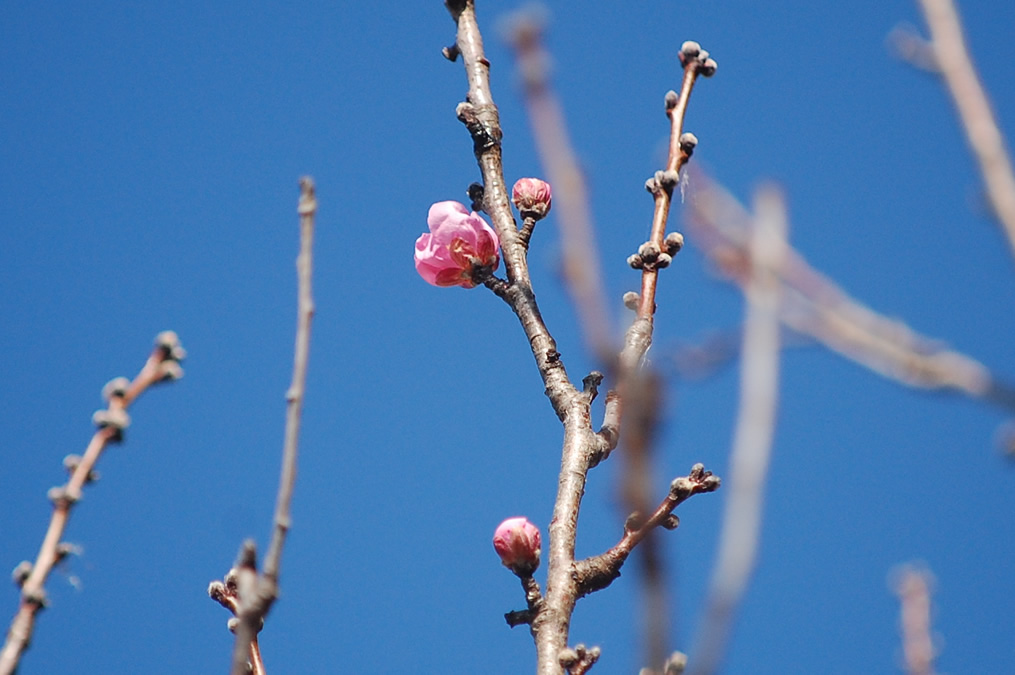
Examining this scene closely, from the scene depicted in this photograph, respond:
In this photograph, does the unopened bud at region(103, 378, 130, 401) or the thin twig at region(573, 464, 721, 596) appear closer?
the unopened bud at region(103, 378, 130, 401)

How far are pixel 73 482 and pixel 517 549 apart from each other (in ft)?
3.83

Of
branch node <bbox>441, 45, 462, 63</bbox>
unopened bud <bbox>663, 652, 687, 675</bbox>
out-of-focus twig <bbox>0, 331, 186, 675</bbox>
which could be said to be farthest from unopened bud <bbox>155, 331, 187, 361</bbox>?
branch node <bbox>441, 45, 462, 63</bbox>

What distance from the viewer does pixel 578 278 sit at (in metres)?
0.78

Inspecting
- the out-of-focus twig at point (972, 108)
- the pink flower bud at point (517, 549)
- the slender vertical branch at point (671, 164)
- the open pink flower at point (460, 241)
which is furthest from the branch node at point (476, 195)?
the out-of-focus twig at point (972, 108)

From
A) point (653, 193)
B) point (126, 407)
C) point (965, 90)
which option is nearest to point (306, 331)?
point (126, 407)

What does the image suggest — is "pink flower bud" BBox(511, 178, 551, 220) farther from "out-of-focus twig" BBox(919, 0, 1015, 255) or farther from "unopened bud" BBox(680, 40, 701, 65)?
"out-of-focus twig" BBox(919, 0, 1015, 255)

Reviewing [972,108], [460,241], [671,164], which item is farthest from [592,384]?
[972,108]

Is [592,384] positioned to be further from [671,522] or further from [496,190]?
[496,190]

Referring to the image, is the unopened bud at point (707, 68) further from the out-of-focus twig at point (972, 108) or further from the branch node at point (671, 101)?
the out-of-focus twig at point (972, 108)

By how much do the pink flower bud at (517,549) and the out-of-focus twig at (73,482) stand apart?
3.55 ft

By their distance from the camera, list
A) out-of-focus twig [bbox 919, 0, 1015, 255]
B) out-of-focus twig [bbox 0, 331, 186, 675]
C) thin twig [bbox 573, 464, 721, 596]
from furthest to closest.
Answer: thin twig [bbox 573, 464, 721, 596] → out-of-focus twig [bbox 0, 331, 186, 675] → out-of-focus twig [bbox 919, 0, 1015, 255]

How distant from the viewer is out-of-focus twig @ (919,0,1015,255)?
0.83m

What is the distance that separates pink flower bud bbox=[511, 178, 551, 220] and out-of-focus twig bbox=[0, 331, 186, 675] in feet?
4.75

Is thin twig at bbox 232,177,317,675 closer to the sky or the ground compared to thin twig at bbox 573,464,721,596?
closer to the ground
